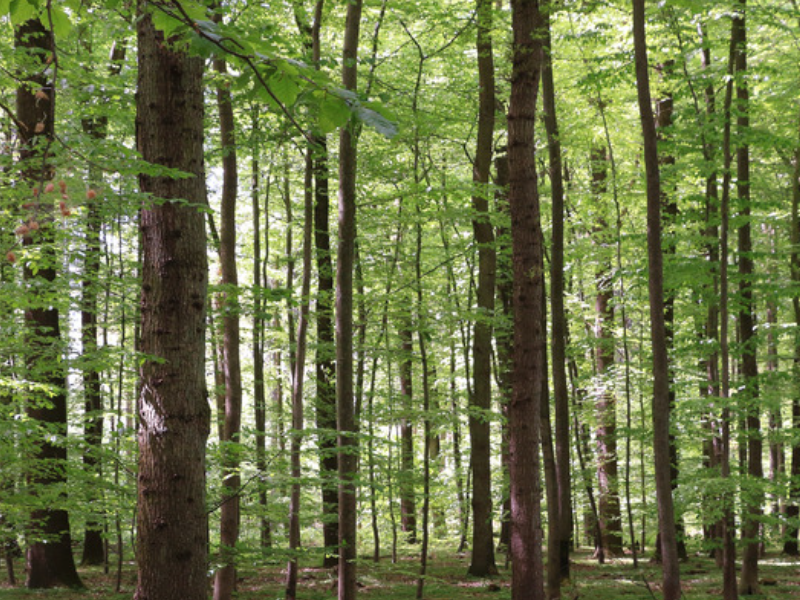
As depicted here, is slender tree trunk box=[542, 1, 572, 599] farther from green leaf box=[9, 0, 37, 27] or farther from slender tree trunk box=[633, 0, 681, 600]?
green leaf box=[9, 0, 37, 27]

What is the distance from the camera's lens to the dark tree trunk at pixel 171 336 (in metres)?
3.21

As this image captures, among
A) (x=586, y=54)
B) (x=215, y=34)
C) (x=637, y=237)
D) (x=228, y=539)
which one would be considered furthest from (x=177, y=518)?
(x=586, y=54)

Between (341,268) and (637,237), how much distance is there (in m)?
5.20

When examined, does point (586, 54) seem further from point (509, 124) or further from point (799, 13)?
point (509, 124)

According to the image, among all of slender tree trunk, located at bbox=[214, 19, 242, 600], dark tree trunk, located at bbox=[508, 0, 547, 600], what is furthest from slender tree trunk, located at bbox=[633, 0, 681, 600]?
slender tree trunk, located at bbox=[214, 19, 242, 600]

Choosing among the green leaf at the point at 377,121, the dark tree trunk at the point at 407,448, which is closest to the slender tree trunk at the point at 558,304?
the dark tree trunk at the point at 407,448

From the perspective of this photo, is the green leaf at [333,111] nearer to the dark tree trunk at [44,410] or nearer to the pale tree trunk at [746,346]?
the dark tree trunk at [44,410]

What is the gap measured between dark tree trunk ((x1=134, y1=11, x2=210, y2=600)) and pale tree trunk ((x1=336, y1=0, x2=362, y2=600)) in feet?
12.4

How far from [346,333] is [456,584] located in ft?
20.8

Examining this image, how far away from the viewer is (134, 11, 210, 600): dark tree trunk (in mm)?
3213

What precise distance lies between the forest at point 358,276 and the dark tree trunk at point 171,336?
0.01 meters

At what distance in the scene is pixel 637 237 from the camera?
10.6 metres

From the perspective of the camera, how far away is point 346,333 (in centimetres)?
762

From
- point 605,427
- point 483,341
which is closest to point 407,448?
point 605,427
